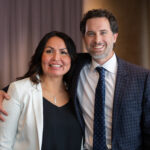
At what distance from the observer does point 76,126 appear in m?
1.72

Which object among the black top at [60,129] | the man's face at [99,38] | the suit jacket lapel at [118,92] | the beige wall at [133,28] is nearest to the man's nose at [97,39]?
the man's face at [99,38]

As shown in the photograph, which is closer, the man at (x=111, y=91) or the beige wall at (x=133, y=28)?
the man at (x=111, y=91)

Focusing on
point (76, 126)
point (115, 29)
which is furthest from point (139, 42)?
point (76, 126)

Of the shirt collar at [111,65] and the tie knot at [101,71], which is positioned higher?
the shirt collar at [111,65]

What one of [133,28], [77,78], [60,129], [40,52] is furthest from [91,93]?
[133,28]

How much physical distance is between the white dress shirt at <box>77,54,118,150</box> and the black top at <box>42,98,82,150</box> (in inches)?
3.6

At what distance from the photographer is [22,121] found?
1594mm

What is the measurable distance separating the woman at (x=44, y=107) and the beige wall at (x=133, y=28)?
6.11ft

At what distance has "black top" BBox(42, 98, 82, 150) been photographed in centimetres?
162

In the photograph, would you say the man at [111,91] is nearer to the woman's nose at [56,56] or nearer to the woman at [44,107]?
the woman at [44,107]

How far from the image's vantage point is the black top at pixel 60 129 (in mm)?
1621

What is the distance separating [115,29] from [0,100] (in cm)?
113

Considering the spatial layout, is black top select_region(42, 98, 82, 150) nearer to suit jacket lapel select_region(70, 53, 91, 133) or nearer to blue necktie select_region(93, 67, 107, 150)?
suit jacket lapel select_region(70, 53, 91, 133)

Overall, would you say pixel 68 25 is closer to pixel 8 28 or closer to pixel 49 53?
pixel 8 28
